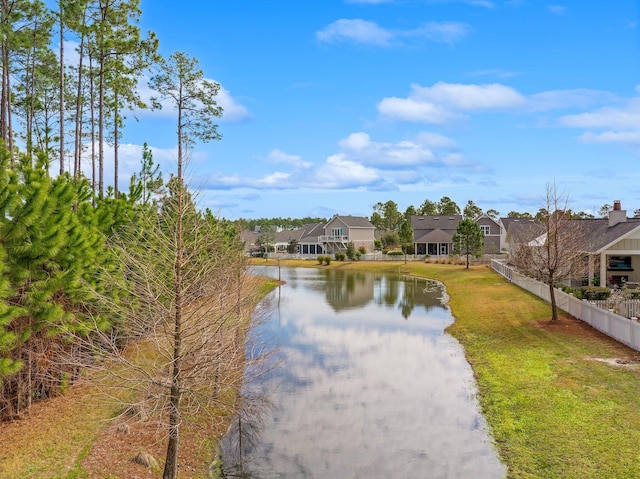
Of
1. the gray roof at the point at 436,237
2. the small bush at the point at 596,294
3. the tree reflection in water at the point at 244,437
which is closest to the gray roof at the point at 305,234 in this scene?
the gray roof at the point at 436,237

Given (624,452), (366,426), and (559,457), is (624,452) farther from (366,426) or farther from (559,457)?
(366,426)

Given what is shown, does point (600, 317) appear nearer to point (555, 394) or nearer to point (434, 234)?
point (555, 394)

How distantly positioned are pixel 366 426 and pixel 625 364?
9497mm

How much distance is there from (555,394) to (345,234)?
229 ft

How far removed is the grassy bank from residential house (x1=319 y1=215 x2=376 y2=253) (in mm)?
56222

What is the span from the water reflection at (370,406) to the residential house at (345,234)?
53.3m

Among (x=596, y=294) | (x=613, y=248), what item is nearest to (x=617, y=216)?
(x=613, y=248)

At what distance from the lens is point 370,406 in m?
15.5

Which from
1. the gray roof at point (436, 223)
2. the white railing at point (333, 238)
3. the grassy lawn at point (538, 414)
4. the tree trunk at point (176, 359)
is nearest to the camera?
the tree trunk at point (176, 359)

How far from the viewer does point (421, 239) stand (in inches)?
3093

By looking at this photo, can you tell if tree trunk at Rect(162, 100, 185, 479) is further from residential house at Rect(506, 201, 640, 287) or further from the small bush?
residential house at Rect(506, 201, 640, 287)

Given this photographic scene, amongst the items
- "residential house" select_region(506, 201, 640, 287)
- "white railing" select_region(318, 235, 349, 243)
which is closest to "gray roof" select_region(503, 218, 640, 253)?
"residential house" select_region(506, 201, 640, 287)

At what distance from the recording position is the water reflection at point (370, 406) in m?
11.8

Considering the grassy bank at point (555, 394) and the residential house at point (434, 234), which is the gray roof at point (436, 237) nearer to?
the residential house at point (434, 234)
